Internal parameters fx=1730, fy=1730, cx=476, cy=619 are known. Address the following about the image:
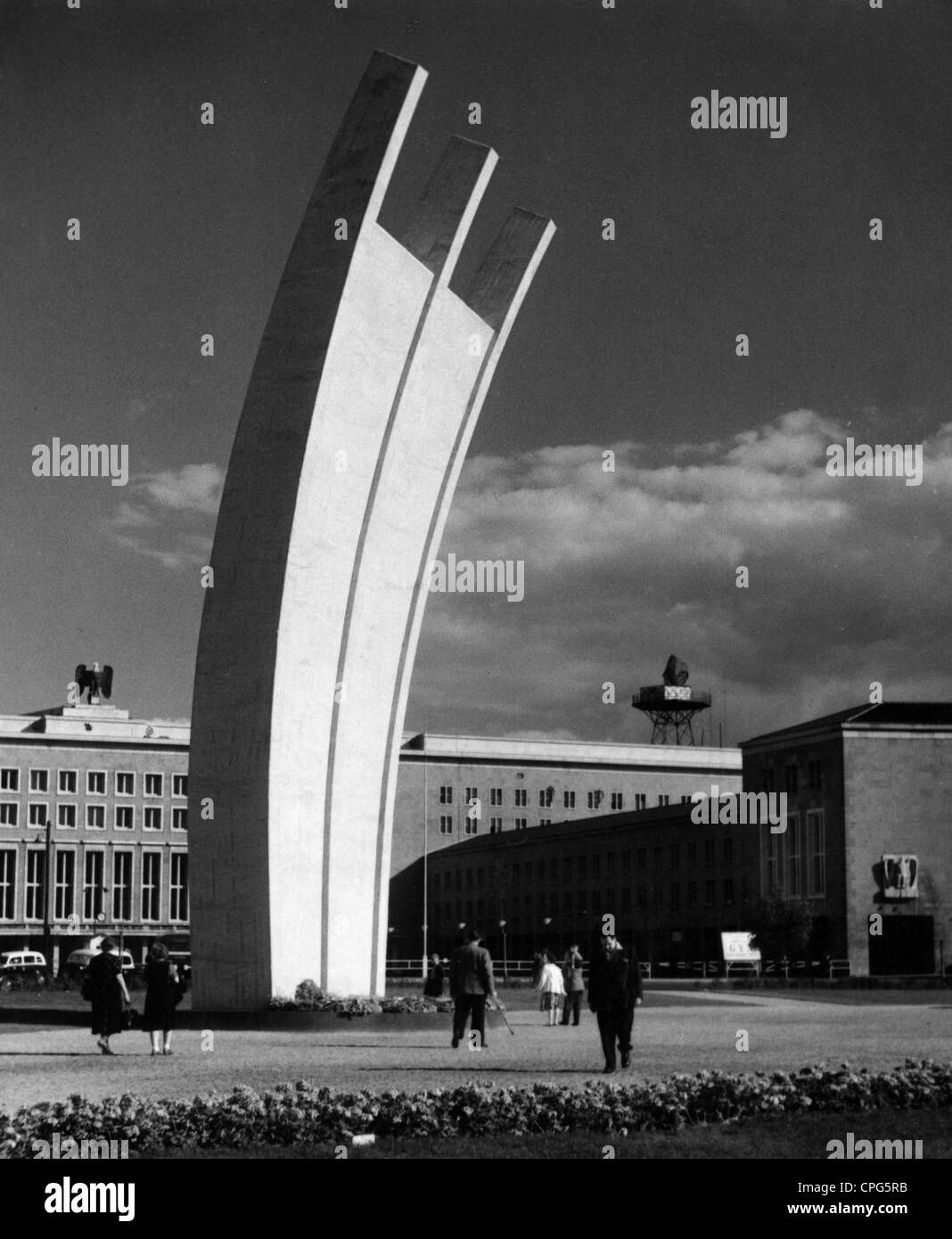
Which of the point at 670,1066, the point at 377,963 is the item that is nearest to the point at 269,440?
the point at 377,963

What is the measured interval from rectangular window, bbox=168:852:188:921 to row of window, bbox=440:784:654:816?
1394 centimetres

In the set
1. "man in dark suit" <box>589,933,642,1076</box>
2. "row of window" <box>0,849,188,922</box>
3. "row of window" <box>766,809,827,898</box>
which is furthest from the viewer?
"row of window" <box>0,849,188,922</box>

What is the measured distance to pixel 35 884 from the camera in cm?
8369

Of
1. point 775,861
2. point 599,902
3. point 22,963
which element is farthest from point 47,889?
point 775,861

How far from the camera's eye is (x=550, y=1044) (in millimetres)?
20109

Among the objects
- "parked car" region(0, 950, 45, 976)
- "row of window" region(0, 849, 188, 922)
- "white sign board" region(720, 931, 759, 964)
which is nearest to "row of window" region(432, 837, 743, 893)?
"row of window" region(0, 849, 188, 922)

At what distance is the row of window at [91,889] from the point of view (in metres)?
83.1

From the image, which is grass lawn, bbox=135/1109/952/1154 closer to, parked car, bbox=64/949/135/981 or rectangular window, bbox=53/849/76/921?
parked car, bbox=64/949/135/981

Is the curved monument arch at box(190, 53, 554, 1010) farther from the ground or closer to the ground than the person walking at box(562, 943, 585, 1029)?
farther from the ground

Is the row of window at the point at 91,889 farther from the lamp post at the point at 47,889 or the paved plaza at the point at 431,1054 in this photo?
the paved plaza at the point at 431,1054

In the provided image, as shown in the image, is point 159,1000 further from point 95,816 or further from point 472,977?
point 95,816

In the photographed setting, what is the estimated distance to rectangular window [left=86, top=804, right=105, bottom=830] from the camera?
85.0 m
